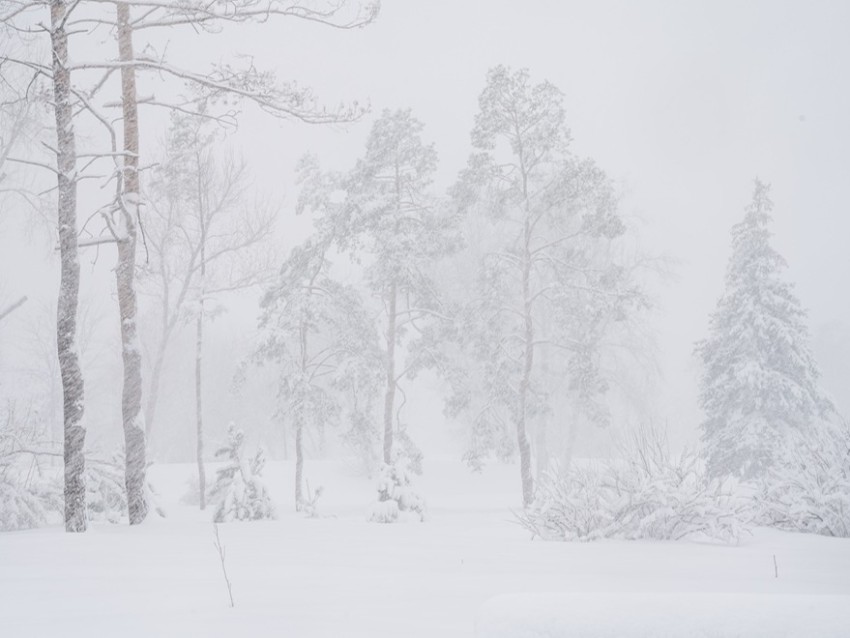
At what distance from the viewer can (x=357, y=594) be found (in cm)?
323

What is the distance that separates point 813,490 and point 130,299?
8461 mm

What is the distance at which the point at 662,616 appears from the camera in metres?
1.66

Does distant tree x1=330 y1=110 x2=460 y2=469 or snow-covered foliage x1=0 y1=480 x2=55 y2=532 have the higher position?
distant tree x1=330 y1=110 x2=460 y2=469

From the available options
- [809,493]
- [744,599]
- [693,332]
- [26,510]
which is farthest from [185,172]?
[693,332]

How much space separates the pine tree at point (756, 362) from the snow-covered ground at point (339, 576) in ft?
43.6

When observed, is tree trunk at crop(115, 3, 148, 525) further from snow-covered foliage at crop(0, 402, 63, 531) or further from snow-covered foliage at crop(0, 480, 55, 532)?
snow-covered foliage at crop(0, 480, 55, 532)

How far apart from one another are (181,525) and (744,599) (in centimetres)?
713

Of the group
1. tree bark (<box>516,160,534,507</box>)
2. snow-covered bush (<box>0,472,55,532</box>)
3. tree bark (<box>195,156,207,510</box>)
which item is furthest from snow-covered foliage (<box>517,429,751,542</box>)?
tree bark (<box>195,156,207,510</box>)

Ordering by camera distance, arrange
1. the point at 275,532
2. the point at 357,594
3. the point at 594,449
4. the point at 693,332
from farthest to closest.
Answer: the point at 693,332
the point at 594,449
the point at 275,532
the point at 357,594

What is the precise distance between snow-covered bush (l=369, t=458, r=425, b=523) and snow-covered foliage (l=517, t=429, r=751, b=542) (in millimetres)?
4849

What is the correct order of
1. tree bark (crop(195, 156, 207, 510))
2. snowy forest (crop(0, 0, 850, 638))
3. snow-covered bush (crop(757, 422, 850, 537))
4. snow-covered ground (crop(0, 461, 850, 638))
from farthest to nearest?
tree bark (crop(195, 156, 207, 510)) < snow-covered bush (crop(757, 422, 850, 537)) < snowy forest (crop(0, 0, 850, 638)) < snow-covered ground (crop(0, 461, 850, 638))

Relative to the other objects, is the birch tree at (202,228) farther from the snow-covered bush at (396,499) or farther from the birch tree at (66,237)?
the birch tree at (66,237)

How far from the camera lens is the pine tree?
729 inches

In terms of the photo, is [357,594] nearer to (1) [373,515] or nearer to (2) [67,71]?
(2) [67,71]
